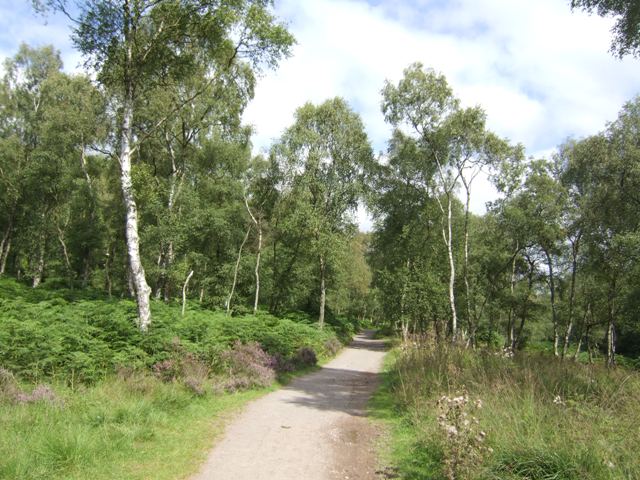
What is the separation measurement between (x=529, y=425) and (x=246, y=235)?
2606 centimetres

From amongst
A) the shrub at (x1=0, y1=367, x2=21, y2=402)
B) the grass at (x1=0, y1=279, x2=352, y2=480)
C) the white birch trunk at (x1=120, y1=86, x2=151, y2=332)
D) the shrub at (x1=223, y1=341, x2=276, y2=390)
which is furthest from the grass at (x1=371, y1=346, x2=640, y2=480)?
the white birch trunk at (x1=120, y1=86, x2=151, y2=332)

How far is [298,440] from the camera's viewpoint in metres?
7.07

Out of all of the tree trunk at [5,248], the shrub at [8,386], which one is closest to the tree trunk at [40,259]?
the tree trunk at [5,248]

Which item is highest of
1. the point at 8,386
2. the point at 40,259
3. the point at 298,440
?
the point at 40,259

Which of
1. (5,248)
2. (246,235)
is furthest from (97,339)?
(5,248)

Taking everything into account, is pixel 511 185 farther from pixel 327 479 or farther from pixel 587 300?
pixel 327 479

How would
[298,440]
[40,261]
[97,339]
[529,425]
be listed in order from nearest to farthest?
[529,425] < [298,440] < [97,339] < [40,261]

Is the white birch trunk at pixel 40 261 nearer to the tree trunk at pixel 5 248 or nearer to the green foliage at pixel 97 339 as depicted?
the tree trunk at pixel 5 248

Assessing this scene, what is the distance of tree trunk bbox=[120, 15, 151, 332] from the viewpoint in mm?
10820

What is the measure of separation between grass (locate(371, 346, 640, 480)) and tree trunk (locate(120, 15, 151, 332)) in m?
6.59

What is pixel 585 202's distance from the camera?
2205 centimetres

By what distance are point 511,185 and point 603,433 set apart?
824 inches

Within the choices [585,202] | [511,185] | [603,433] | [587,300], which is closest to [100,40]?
[603,433]

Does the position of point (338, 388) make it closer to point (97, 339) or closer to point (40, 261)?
point (97, 339)
